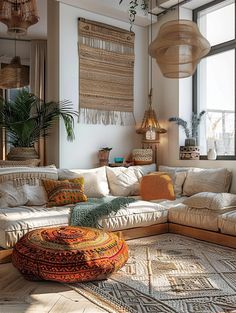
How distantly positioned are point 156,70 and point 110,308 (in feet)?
13.6

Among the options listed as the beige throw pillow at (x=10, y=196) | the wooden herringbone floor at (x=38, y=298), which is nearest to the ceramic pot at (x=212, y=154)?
the beige throw pillow at (x=10, y=196)

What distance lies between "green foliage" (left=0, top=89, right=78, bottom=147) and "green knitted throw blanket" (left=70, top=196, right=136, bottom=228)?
128 centimetres

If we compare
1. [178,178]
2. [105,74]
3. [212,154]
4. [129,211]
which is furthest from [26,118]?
[212,154]

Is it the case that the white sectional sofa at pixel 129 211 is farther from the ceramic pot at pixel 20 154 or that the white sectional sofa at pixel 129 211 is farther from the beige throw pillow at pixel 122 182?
the ceramic pot at pixel 20 154

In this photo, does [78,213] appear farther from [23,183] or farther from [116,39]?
[116,39]

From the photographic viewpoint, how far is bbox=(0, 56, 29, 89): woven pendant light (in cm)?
579

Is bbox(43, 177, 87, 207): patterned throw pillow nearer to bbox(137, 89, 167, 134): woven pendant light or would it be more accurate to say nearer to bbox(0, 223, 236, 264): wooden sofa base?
bbox(0, 223, 236, 264): wooden sofa base

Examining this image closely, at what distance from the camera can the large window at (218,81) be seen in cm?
480

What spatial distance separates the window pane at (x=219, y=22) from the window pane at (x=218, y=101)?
0.23 metres

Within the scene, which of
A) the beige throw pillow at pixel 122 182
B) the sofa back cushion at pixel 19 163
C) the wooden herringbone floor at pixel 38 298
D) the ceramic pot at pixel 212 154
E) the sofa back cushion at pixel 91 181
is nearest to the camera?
the wooden herringbone floor at pixel 38 298

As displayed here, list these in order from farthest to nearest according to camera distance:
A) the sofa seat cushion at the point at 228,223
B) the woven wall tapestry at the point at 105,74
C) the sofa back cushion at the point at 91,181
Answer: the woven wall tapestry at the point at 105,74, the sofa back cushion at the point at 91,181, the sofa seat cushion at the point at 228,223

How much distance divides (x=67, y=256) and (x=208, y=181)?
7.58ft

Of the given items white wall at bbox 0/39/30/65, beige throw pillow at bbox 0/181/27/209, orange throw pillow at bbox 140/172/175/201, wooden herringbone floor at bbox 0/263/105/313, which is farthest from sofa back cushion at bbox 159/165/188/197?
white wall at bbox 0/39/30/65

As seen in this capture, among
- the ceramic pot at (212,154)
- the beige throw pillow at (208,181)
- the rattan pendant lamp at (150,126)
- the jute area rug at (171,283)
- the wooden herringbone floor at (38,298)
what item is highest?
the rattan pendant lamp at (150,126)
